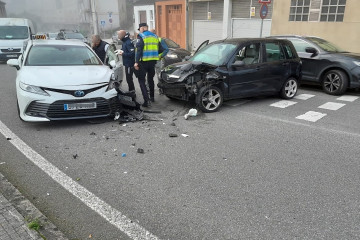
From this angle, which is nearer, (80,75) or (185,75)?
(80,75)

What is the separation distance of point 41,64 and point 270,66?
536 cm

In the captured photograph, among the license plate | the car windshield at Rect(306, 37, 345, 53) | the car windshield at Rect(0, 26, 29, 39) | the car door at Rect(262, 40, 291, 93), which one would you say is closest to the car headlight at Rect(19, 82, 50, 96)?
the license plate

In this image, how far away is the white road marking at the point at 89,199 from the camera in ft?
9.73

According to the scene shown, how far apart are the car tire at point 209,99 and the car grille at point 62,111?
2015 millimetres

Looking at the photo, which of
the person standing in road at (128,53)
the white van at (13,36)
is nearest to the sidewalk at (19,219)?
the person standing in road at (128,53)

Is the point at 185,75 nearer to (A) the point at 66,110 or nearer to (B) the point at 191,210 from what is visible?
(A) the point at 66,110

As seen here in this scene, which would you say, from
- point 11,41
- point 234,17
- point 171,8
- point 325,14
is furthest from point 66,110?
point 171,8

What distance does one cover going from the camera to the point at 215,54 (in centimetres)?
759

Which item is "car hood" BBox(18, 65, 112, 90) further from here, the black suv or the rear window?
the black suv

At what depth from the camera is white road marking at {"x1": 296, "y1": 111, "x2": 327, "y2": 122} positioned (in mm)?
6590

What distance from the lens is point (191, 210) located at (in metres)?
3.31

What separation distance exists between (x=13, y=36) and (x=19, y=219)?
1676 cm

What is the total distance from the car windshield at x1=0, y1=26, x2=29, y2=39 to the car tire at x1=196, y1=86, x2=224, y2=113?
1425 cm

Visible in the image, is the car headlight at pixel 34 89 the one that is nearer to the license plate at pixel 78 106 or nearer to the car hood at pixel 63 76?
the car hood at pixel 63 76
